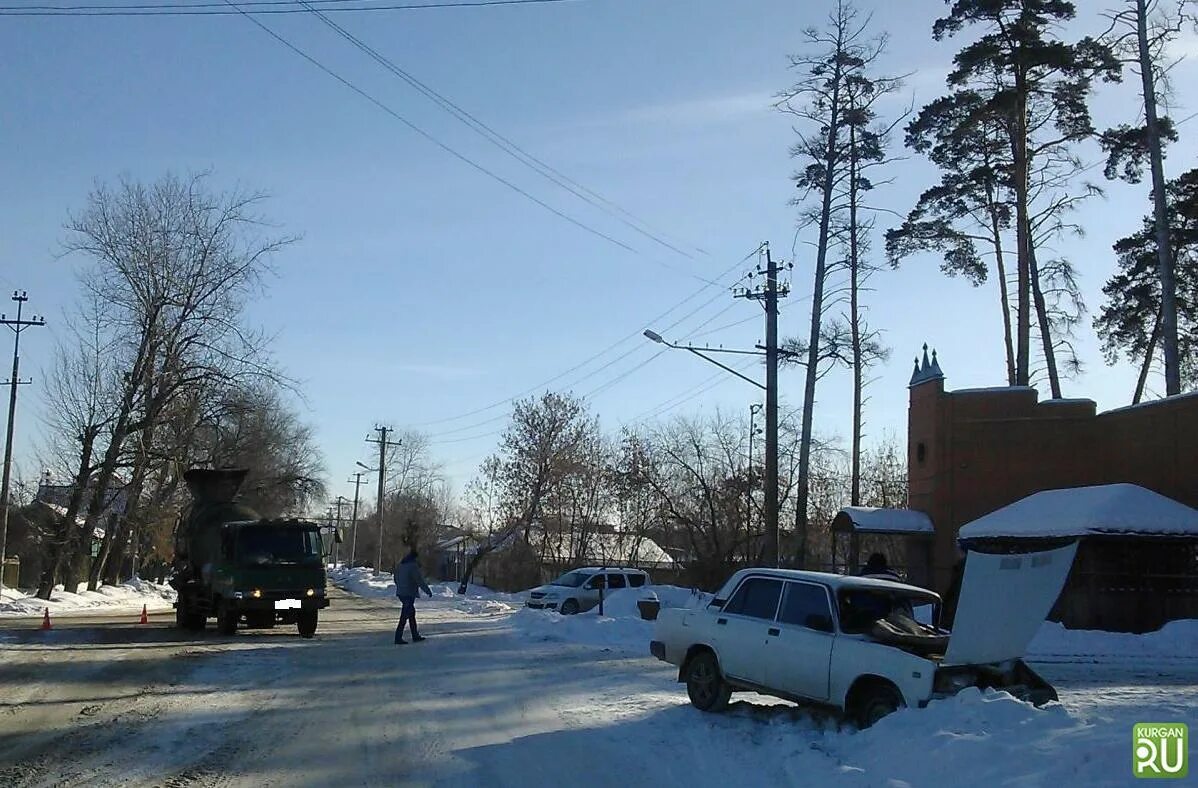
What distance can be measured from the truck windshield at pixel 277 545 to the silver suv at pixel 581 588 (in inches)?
506

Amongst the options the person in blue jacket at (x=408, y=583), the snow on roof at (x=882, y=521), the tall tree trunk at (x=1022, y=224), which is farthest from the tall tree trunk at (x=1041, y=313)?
the person in blue jacket at (x=408, y=583)

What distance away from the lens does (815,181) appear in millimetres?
37062

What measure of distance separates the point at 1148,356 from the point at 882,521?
16754 mm

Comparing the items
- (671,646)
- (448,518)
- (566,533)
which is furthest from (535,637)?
(448,518)

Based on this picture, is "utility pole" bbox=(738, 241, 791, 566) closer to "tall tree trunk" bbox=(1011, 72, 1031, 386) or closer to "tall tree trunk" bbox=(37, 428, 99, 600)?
"tall tree trunk" bbox=(1011, 72, 1031, 386)

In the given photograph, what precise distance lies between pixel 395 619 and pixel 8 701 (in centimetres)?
1842

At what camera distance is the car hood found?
32.9 feet

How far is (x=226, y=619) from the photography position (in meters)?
21.8

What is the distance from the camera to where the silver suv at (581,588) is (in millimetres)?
34281

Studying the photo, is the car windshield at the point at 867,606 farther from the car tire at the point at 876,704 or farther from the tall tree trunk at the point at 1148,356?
the tall tree trunk at the point at 1148,356

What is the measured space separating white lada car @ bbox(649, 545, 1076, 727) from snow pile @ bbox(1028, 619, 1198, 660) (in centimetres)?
1297

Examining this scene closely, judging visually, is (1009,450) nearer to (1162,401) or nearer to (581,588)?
(1162,401)

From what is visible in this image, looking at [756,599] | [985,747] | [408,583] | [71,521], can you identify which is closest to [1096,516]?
[408,583]

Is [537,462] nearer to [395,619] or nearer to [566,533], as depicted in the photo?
[566,533]
